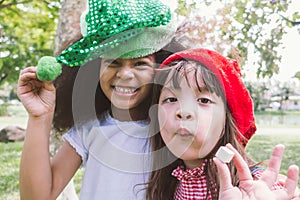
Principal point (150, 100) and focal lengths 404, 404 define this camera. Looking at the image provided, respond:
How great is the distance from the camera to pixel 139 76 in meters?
1.40

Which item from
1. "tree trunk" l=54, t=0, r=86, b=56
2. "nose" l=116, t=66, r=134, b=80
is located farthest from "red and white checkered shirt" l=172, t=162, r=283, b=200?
"tree trunk" l=54, t=0, r=86, b=56

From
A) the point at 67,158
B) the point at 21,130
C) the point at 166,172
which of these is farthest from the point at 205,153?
the point at 21,130

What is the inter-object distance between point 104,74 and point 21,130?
10.5m

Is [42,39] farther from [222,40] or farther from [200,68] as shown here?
[200,68]

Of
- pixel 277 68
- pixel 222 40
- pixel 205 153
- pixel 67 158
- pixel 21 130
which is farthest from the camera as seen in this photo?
pixel 21 130

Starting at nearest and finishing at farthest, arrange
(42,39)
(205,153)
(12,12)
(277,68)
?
(205,153), (277,68), (12,12), (42,39)

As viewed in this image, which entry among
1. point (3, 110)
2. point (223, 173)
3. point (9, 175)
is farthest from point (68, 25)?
point (3, 110)

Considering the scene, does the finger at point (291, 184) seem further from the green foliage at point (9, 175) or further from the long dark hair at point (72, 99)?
the green foliage at point (9, 175)

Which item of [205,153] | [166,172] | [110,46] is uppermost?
[110,46]

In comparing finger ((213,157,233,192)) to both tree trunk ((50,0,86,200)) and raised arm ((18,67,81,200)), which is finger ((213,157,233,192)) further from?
tree trunk ((50,0,86,200))

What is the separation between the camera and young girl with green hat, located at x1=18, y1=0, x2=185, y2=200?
133 cm

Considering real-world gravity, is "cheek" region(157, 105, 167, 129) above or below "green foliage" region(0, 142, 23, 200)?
above

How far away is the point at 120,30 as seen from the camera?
1294mm

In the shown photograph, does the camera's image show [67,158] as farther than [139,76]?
Yes
